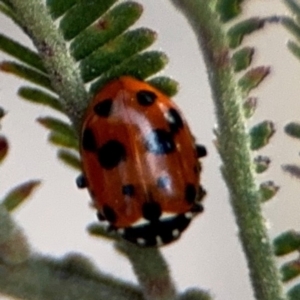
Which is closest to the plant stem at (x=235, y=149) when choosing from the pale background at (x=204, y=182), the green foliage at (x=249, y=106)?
the green foliage at (x=249, y=106)

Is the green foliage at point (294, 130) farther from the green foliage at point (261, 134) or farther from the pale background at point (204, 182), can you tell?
the pale background at point (204, 182)

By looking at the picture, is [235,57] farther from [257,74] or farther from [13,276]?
[13,276]

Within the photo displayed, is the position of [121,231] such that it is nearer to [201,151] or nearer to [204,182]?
[201,151]

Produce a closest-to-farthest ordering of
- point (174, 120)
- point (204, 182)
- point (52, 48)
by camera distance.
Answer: point (52, 48) < point (174, 120) < point (204, 182)

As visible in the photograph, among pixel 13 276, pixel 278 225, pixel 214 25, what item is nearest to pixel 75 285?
pixel 13 276

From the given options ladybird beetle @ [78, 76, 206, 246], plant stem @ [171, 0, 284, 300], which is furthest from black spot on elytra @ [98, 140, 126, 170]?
plant stem @ [171, 0, 284, 300]

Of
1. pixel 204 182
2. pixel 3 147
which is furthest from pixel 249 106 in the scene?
pixel 204 182

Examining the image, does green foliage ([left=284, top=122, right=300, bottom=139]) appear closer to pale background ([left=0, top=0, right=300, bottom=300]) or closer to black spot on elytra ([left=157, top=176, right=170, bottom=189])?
black spot on elytra ([left=157, top=176, right=170, bottom=189])
